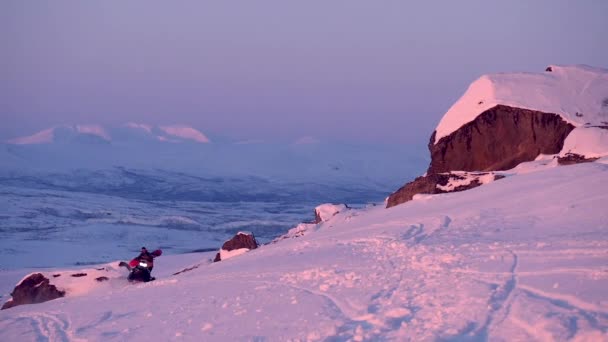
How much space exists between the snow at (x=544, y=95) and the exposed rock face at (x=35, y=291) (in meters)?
14.7

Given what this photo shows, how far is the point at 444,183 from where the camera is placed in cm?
1938

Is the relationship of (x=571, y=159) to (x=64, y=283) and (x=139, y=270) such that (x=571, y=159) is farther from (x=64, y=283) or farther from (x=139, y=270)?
(x=64, y=283)

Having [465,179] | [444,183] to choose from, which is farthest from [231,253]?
[465,179]

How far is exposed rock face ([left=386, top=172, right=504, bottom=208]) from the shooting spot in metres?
18.5

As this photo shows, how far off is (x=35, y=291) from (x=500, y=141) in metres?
16.1

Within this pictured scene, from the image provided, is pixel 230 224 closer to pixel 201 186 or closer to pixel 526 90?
pixel 526 90

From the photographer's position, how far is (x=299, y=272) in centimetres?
946

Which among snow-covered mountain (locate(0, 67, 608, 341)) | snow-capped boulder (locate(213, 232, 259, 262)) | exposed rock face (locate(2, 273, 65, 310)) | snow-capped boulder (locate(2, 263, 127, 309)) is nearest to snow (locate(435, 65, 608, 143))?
snow-covered mountain (locate(0, 67, 608, 341))

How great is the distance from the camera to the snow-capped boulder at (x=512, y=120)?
20438mm

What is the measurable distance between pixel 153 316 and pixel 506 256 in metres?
4.98

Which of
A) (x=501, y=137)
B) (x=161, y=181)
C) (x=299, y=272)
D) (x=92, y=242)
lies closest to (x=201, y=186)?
(x=161, y=181)

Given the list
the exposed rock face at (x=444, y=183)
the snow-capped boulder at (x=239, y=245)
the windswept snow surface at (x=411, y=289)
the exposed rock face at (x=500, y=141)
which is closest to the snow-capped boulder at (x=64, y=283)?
the windswept snow surface at (x=411, y=289)

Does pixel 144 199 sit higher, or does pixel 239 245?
pixel 144 199

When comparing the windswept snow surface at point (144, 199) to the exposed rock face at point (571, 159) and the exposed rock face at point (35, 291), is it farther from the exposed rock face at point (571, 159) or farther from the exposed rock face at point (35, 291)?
the exposed rock face at point (571, 159)
